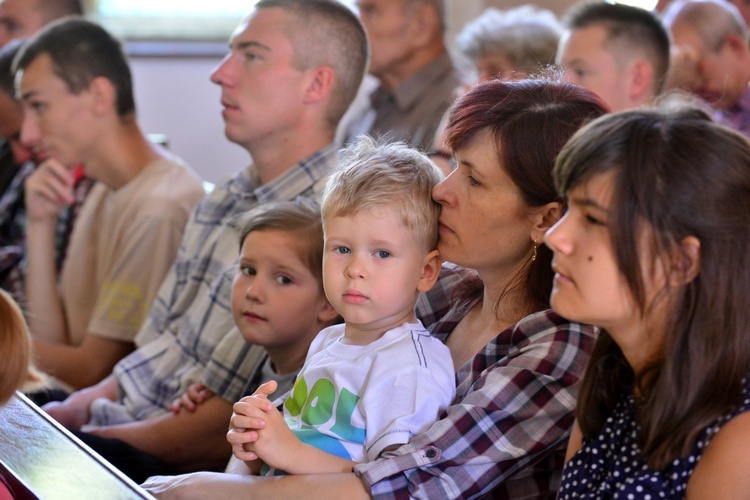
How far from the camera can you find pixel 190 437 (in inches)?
77.1

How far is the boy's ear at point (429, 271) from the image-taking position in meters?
1.43

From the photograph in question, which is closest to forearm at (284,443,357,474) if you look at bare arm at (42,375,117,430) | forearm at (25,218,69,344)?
bare arm at (42,375,117,430)

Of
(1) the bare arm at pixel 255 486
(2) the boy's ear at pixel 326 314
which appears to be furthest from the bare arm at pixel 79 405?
(1) the bare arm at pixel 255 486

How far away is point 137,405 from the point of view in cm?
219

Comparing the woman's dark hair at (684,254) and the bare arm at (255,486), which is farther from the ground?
the woman's dark hair at (684,254)

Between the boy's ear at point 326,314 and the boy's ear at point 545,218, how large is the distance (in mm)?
541

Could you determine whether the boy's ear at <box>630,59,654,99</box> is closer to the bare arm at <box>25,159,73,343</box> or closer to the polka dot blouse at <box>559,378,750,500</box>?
the bare arm at <box>25,159,73,343</box>

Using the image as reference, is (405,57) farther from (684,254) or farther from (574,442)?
(684,254)

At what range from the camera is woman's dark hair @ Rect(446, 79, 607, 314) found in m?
1.38

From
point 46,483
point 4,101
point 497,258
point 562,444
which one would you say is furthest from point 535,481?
point 4,101

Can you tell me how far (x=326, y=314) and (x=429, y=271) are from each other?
1.37ft

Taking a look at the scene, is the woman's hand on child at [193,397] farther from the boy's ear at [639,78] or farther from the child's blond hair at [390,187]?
the boy's ear at [639,78]

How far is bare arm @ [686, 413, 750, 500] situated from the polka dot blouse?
0.01 metres

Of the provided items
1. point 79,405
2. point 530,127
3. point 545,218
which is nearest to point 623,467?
point 545,218
